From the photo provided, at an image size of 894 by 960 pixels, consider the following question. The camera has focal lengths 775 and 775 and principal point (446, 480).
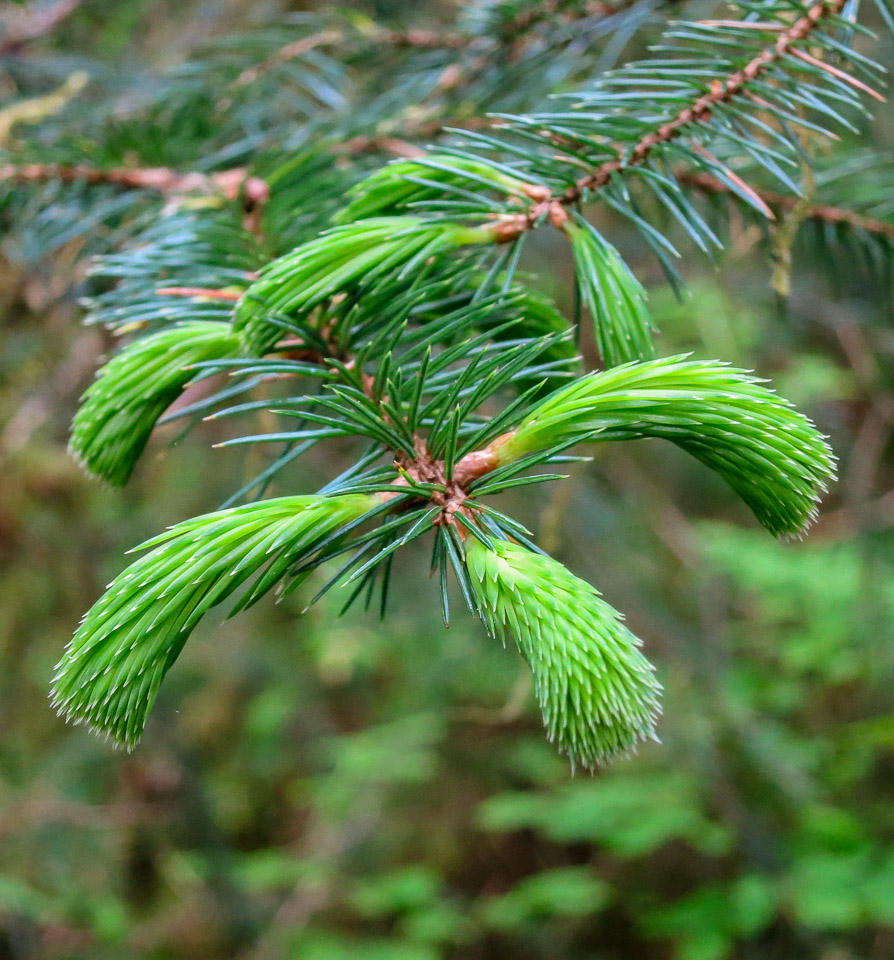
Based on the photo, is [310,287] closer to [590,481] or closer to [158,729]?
[590,481]

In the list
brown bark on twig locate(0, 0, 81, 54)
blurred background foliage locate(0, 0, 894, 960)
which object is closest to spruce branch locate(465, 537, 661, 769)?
blurred background foliage locate(0, 0, 894, 960)

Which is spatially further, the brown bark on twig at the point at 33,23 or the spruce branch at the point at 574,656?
the brown bark on twig at the point at 33,23

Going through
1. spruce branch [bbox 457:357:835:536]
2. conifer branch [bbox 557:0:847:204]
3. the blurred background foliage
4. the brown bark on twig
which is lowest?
the blurred background foliage

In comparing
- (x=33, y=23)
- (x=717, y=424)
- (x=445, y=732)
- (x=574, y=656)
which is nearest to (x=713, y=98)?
(x=717, y=424)

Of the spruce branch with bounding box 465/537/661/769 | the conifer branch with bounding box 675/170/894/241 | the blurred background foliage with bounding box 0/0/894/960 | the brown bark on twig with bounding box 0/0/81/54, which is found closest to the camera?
the spruce branch with bounding box 465/537/661/769

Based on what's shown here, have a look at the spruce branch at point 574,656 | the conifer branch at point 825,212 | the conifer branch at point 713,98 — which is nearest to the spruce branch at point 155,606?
the spruce branch at point 574,656

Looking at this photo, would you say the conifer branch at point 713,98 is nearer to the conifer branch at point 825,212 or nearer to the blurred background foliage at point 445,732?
the conifer branch at point 825,212

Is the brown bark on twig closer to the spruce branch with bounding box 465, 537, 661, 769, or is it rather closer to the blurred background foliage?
the blurred background foliage

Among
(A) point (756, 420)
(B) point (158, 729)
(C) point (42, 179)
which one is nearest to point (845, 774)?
(B) point (158, 729)
